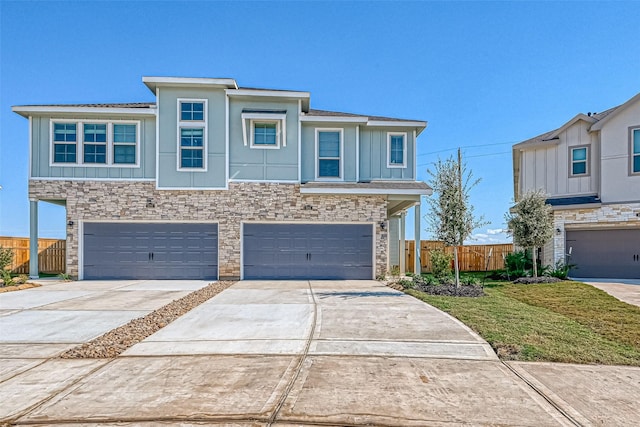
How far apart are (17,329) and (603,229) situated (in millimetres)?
18568

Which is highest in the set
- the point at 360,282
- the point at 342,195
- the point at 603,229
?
the point at 342,195

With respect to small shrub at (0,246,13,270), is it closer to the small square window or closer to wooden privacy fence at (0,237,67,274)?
wooden privacy fence at (0,237,67,274)

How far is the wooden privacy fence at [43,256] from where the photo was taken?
17359mm

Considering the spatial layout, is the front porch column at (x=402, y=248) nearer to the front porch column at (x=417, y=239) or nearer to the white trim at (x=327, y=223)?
the front porch column at (x=417, y=239)

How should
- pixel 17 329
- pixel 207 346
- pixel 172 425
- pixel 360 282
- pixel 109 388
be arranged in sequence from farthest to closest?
pixel 360 282 → pixel 17 329 → pixel 207 346 → pixel 109 388 → pixel 172 425

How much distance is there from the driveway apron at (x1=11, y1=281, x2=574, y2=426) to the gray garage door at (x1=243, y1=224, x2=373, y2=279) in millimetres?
6919

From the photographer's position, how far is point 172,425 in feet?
11.1

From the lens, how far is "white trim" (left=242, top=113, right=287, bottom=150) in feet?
46.0

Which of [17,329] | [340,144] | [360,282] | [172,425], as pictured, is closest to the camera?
[172,425]

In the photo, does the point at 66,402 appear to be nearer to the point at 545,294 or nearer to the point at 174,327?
the point at 174,327

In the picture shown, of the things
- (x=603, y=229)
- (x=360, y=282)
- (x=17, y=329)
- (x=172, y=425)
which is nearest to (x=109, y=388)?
(x=172, y=425)

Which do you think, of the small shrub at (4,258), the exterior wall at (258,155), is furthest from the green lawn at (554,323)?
the small shrub at (4,258)

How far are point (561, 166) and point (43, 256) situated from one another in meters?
22.7

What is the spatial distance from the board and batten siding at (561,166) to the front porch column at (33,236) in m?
18.3
